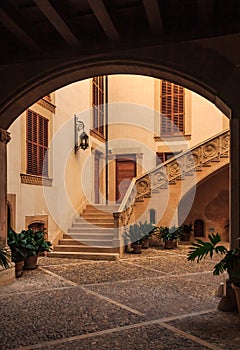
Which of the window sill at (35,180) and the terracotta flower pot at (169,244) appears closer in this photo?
the window sill at (35,180)

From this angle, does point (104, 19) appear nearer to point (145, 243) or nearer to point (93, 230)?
point (93, 230)

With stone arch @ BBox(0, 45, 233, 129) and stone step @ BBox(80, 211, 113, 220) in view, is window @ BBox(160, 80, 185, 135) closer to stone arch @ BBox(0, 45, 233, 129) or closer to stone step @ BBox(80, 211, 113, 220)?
stone step @ BBox(80, 211, 113, 220)

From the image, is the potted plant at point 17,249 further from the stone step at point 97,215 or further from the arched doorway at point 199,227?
the arched doorway at point 199,227

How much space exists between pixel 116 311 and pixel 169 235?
5.81m

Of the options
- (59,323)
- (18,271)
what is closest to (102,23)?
(59,323)

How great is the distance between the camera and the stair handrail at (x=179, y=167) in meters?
10.1

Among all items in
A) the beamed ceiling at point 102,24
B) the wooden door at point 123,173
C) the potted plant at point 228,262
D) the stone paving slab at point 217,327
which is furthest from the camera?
the wooden door at point 123,173

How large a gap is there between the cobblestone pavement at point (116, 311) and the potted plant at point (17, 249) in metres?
0.23

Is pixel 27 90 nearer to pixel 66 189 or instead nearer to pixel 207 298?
pixel 207 298

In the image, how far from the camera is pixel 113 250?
8711 millimetres

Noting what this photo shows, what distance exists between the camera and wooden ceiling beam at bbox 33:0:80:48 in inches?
153

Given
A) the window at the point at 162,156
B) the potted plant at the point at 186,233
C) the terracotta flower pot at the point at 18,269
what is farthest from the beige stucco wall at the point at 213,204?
the terracotta flower pot at the point at 18,269

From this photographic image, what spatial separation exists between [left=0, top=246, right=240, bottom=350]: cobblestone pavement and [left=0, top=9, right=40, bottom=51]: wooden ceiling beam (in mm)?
3196

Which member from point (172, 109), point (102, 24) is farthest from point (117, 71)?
point (172, 109)
